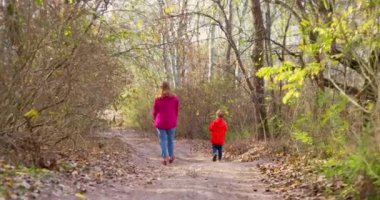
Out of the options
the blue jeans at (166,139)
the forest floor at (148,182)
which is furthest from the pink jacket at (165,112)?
the forest floor at (148,182)

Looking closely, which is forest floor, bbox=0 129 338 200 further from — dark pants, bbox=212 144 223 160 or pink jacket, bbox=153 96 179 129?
dark pants, bbox=212 144 223 160

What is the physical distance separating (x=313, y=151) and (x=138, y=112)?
1837 cm

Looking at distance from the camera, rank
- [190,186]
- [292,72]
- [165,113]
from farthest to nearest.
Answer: [165,113] → [292,72] → [190,186]

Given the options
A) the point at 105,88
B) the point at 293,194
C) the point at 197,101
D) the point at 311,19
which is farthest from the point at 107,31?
the point at 197,101

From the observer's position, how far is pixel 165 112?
456 inches

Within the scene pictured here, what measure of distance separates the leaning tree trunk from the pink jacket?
348 cm

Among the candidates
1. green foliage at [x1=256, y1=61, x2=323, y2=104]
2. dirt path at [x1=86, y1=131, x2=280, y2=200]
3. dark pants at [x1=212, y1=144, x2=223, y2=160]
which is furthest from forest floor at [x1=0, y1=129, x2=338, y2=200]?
dark pants at [x1=212, y1=144, x2=223, y2=160]

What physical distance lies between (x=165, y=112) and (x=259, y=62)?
4.41m

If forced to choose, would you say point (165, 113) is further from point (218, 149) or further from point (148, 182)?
point (218, 149)

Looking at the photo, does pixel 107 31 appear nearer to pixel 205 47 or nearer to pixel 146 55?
pixel 146 55

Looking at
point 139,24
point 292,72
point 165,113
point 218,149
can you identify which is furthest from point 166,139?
point 139,24

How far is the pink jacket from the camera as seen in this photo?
456 inches

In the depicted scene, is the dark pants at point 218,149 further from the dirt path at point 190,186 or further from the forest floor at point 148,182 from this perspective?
the dirt path at point 190,186

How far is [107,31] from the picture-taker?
41.9 feet
